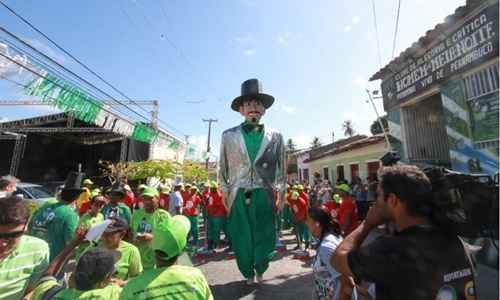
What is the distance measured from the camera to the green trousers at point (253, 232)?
304 cm

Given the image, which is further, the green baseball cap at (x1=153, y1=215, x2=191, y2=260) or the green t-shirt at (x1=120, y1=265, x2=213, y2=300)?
the green baseball cap at (x1=153, y1=215, x2=191, y2=260)

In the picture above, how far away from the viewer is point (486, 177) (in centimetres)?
262

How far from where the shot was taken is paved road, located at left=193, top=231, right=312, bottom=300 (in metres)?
2.73

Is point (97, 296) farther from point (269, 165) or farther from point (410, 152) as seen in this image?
point (410, 152)

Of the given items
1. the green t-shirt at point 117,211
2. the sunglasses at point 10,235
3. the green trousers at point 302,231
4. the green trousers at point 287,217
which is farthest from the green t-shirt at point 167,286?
the green trousers at point 287,217

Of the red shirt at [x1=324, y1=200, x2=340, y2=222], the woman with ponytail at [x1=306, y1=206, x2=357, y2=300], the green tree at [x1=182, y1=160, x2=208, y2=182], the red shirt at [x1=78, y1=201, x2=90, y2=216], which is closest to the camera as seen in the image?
the woman with ponytail at [x1=306, y1=206, x2=357, y2=300]

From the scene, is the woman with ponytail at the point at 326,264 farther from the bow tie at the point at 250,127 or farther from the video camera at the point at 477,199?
the bow tie at the point at 250,127

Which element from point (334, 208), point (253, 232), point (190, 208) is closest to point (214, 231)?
point (190, 208)

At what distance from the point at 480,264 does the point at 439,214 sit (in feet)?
9.64

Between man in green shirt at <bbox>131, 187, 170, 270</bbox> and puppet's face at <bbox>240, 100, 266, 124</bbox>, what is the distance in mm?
1461

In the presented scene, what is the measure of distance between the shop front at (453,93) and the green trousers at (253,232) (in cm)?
233

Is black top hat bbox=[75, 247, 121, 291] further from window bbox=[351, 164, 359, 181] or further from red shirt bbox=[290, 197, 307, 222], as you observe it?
window bbox=[351, 164, 359, 181]

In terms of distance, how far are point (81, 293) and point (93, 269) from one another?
11 cm

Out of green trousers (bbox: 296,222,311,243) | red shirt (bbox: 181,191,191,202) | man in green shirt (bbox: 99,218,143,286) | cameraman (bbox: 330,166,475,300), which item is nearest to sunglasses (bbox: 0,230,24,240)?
man in green shirt (bbox: 99,218,143,286)
